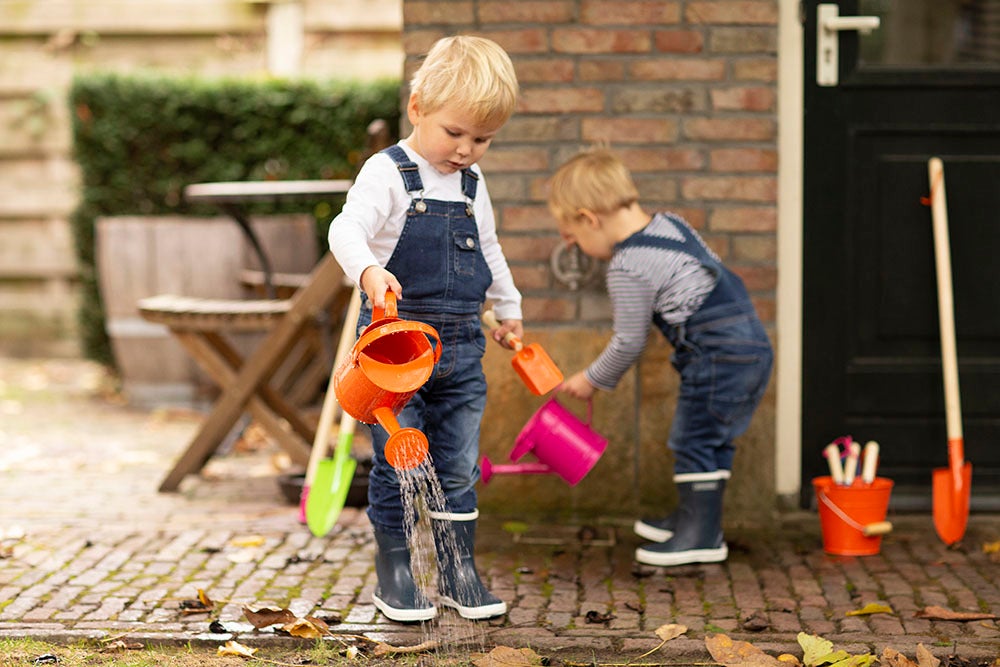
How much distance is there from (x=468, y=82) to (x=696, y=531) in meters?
1.52

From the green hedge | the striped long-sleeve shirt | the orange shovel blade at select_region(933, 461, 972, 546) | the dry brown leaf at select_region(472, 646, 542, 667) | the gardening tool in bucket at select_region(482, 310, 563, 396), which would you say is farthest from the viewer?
the green hedge

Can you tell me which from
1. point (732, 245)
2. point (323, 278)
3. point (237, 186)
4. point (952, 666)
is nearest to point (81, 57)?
point (237, 186)

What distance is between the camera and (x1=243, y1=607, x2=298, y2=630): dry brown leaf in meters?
3.25

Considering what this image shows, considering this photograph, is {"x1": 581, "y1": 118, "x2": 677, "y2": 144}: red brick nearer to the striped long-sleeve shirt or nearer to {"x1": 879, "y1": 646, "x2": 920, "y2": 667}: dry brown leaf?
the striped long-sleeve shirt

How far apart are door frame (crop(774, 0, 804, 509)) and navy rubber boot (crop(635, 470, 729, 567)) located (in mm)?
521

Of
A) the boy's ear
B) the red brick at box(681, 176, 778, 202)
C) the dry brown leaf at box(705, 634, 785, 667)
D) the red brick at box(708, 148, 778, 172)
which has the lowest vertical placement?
the dry brown leaf at box(705, 634, 785, 667)

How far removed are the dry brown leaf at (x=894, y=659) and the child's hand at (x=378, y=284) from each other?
1378 mm

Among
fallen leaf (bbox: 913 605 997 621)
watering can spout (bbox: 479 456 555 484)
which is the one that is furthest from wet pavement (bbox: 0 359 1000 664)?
watering can spout (bbox: 479 456 555 484)

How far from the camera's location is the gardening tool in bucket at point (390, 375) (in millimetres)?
2890

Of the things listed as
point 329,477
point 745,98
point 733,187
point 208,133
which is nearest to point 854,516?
point 733,187

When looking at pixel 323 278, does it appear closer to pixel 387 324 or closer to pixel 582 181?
pixel 582 181

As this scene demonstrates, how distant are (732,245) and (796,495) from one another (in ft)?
2.85

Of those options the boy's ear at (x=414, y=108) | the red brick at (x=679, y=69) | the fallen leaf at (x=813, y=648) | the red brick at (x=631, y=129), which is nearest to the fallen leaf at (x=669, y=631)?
the fallen leaf at (x=813, y=648)

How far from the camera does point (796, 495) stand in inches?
171
